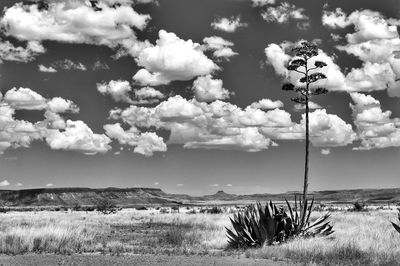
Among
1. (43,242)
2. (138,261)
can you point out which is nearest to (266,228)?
(138,261)

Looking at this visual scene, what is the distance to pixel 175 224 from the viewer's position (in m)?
38.1

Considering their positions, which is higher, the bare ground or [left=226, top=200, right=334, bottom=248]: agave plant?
[left=226, top=200, right=334, bottom=248]: agave plant

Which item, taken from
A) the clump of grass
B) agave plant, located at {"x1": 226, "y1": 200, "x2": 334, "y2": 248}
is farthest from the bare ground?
agave plant, located at {"x1": 226, "y1": 200, "x2": 334, "y2": 248}

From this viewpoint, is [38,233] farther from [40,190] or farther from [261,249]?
[40,190]

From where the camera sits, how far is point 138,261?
14.7 metres

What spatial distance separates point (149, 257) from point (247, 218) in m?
4.80

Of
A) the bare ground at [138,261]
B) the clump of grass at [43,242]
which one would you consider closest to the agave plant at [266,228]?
the bare ground at [138,261]

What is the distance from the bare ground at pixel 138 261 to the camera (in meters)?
14.2

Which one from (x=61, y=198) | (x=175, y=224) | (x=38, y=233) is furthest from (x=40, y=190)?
(x=38, y=233)

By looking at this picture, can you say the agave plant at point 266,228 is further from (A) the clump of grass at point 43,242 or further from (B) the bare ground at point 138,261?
(A) the clump of grass at point 43,242

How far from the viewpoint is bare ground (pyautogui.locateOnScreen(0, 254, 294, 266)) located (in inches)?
560

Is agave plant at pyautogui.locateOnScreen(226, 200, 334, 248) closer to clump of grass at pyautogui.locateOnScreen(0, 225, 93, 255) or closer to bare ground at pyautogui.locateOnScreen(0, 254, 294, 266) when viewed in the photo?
bare ground at pyautogui.locateOnScreen(0, 254, 294, 266)

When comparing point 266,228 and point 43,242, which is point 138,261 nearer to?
point 266,228

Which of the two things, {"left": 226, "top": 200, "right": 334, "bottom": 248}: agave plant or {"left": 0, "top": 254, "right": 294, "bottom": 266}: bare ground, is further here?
{"left": 226, "top": 200, "right": 334, "bottom": 248}: agave plant
